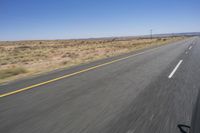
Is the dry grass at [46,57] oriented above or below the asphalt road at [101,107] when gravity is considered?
below

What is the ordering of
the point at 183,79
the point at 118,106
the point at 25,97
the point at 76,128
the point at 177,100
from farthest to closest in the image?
the point at 183,79 < the point at 25,97 < the point at 177,100 < the point at 118,106 < the point at 76,128

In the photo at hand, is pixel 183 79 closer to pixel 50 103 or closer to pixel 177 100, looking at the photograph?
pixel 177 100

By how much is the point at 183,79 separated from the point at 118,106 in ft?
13.7

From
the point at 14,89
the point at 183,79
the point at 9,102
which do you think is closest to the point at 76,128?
the point at 9,102

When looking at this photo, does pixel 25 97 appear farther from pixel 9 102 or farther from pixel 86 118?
pixel 86 118

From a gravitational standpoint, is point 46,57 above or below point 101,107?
below

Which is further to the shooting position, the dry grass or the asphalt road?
the dry grass

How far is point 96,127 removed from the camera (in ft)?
12.4

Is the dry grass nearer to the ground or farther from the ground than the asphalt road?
nearer to the ground

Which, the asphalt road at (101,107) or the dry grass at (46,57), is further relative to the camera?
the dry grass at (46,57)

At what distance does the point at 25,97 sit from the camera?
5.98 metres

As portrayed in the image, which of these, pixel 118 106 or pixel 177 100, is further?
pixel 177 100

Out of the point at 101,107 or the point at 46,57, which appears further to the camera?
the point at 46,57

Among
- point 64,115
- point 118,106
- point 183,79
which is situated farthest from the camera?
point 183,79
